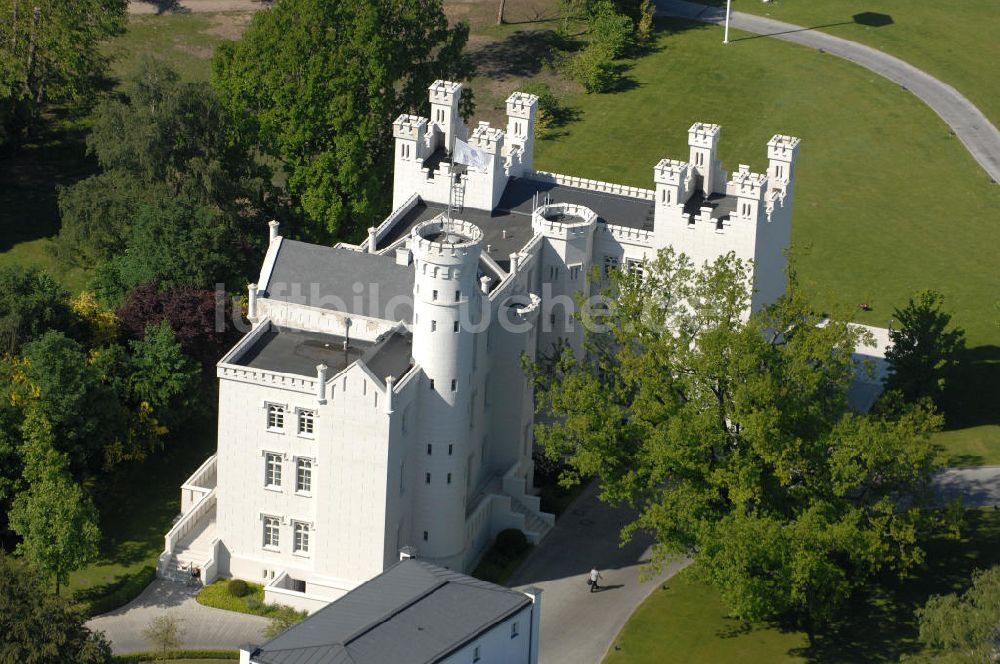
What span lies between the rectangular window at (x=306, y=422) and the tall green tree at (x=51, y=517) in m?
12.2

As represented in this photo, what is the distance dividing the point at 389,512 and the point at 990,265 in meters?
65.7

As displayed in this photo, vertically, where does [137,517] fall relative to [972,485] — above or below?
below

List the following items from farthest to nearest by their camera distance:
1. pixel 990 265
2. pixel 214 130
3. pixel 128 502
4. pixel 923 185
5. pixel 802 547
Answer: pixel 923 185, pixel 990 265, pixel 214 130, pixel 128 502, pixel 802 547

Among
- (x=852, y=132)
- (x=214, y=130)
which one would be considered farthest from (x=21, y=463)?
(x=852, y=132)

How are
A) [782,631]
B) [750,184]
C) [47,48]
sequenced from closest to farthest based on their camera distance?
[782,631], [750,184], [47,48]

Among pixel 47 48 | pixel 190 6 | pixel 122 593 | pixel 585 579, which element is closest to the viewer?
pixel 122 593

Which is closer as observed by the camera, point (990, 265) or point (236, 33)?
point (990, 265)

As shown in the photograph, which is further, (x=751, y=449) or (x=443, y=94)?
(x=443, y=94)

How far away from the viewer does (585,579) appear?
112 meters

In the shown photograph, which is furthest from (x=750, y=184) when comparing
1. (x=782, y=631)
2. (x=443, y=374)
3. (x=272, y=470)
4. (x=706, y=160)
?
(x=272, y=470)

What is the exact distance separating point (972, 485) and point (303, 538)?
41.0 m

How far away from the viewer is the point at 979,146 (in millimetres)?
173875

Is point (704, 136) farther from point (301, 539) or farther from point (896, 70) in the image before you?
point (896, 70)

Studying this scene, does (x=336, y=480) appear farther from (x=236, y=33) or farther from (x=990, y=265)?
(x=236, y=33)
